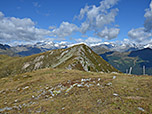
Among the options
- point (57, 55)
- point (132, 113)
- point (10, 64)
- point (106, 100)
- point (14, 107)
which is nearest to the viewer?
point (132, 113)

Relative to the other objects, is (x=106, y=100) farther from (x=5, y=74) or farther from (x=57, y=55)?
(x=5, y=74)

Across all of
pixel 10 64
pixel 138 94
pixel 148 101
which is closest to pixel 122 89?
pixel 138 94

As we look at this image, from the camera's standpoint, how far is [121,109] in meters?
13.7

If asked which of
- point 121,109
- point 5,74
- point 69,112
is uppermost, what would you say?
point 121,109

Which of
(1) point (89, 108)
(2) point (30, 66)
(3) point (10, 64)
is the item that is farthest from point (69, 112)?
(3) point (10, 64)

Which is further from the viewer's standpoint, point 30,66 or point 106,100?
point 30,66

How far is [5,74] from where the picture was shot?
166500 millimetres

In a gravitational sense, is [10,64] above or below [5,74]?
above

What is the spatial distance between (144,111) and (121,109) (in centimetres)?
257

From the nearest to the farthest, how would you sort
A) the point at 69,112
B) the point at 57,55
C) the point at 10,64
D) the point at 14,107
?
the point at 69,112 < the point at 14,107 < the point at 57,55 < the point at 10,64

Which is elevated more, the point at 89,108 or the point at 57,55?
the point at 57,55

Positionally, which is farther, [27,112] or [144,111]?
[27,112]

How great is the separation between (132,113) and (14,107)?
18.5 meters

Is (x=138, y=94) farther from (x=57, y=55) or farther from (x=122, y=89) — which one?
(x=57, y=55)
